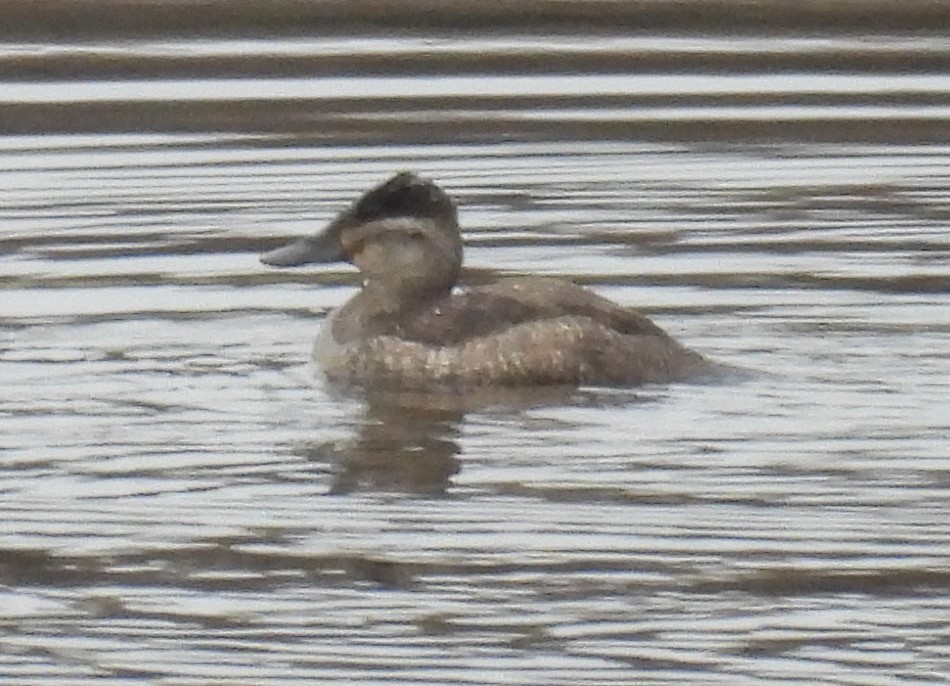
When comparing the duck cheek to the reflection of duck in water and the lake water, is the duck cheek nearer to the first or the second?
the reflection of duck in water

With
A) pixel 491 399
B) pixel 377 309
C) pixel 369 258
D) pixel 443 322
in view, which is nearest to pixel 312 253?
pixel 369 258

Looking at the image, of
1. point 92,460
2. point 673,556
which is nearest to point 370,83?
point 92,460

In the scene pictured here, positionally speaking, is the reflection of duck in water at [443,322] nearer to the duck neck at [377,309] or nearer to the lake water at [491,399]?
the duck neck at [377,309]

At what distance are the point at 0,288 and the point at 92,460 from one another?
9.33 feet

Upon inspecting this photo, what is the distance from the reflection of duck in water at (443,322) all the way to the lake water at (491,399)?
0.18 metres

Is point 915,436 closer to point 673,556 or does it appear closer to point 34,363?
point 673,556

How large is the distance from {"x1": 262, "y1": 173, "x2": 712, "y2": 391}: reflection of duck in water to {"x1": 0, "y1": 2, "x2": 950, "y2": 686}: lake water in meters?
0.18

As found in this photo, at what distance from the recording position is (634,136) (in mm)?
16766

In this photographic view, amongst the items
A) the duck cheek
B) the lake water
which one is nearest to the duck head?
the duck cheek

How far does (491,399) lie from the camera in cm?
1208

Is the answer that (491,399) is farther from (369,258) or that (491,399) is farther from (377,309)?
(369,258)

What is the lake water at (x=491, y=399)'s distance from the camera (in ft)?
29.6

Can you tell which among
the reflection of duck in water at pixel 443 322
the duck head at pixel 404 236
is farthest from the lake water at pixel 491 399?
the duck head at pixel 404 236

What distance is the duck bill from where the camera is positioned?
508 inches
